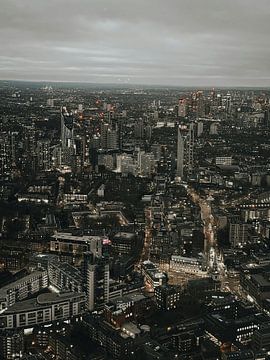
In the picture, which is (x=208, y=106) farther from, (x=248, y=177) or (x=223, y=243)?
(x=223, y=243)

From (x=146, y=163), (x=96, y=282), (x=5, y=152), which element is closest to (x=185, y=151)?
(x=146, y=163)

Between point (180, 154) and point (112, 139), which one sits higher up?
point (112, 139)

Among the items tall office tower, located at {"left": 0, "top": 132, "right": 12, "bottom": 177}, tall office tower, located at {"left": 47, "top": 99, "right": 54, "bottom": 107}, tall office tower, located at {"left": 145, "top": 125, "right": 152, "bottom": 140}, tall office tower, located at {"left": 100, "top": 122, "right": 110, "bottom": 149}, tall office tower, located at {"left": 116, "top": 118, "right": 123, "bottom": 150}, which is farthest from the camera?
tall office tower, located at {"left": 145, "top": 125, "right": 152, "bottom": 140}

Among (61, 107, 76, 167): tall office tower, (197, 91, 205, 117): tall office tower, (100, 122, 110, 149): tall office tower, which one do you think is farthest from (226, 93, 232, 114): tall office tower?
(61, 107, 76, 167): tall office tower

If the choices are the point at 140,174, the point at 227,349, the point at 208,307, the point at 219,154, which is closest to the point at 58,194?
the point at 140,174

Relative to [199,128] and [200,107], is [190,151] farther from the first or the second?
[200,107]

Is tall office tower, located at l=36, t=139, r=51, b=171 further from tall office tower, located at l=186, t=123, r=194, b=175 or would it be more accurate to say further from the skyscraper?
tall office tower, located at l=186, t=123, r=194, b=175
